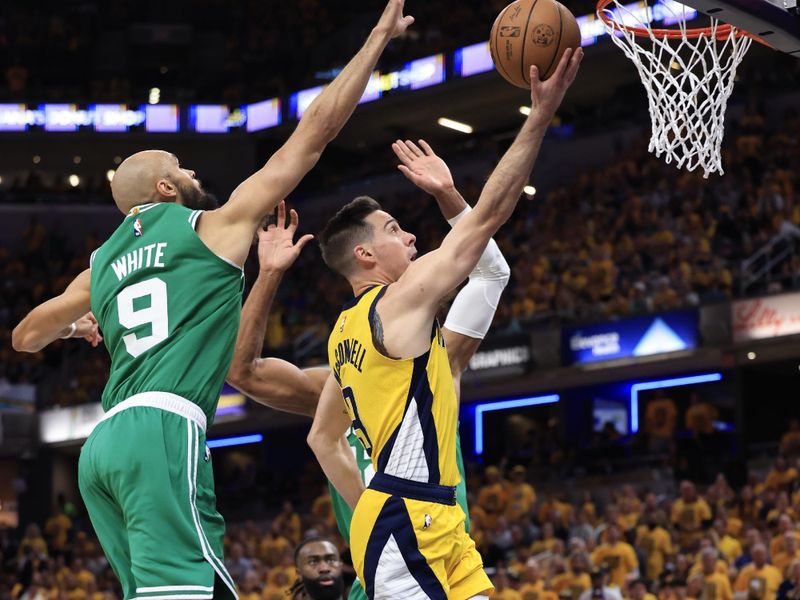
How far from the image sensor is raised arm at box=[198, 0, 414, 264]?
3787 millimetres

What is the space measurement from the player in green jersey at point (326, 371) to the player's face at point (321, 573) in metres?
0.39

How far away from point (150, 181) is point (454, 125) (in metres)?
25.3

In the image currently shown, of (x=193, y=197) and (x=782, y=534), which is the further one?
(x=782, y=534)

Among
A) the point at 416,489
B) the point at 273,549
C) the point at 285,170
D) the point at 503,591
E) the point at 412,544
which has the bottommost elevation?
the point at 503,591

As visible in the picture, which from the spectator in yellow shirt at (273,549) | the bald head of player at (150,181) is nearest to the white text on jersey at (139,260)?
the bald head of player at (150,181)

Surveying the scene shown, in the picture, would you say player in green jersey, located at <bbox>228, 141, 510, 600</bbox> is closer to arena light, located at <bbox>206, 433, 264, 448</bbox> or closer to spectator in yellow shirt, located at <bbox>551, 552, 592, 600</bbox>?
spectator in yellow shirt, located at <bbox>551, 552, 592, 600</bbox>

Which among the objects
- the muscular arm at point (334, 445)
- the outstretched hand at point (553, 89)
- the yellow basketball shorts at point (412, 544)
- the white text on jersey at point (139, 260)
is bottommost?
the yellow basketball shorts at point (412, 544)

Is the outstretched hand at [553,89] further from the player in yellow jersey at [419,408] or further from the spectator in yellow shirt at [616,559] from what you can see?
the spectator in yellow shirt at [616,559]

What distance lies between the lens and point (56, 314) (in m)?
4.20

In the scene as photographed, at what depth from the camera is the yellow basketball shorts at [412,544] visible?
12.9ft

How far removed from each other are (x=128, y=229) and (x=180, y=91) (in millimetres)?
26939

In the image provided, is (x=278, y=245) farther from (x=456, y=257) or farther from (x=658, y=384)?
(x=658, y=384)

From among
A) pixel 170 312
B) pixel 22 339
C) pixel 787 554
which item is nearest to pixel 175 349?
pixel 170 312

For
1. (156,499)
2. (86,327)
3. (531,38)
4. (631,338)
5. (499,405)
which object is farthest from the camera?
(499,405)
